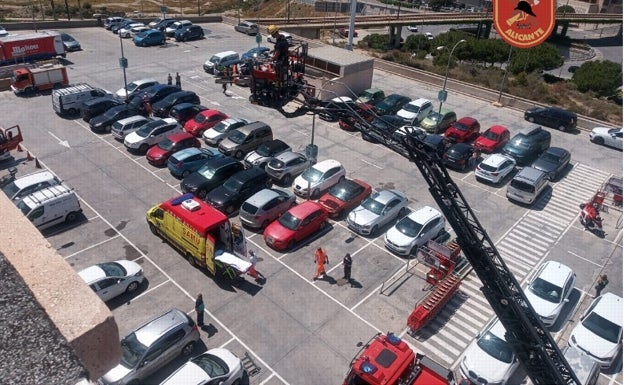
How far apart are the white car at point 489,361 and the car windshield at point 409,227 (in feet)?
20.3

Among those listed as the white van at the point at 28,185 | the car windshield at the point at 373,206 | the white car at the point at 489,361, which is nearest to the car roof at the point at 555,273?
the white car at the point at 489,361

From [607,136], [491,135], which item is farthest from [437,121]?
[607,136]

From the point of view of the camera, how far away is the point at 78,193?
25.1 m

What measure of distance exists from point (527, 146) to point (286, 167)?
1549 centimetres

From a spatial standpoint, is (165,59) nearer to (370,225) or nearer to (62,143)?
(62,143)

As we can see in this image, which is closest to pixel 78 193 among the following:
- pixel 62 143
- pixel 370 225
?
pixel 62 143

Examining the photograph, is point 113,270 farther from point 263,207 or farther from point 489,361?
point 489,361

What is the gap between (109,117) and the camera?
31.9 metres

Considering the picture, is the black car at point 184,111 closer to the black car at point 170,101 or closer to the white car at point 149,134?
the black car at point 170,101

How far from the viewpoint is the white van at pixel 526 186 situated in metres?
26.2

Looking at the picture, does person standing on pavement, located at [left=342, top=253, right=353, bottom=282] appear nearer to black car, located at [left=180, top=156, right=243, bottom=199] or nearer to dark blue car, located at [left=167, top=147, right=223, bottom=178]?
black car, located at [left=180, top=156, right=243, bottom=199]

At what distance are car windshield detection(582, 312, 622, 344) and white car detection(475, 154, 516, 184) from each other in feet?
37.8

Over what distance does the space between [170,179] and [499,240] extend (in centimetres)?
1727

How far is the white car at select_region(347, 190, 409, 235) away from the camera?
2302 cm
